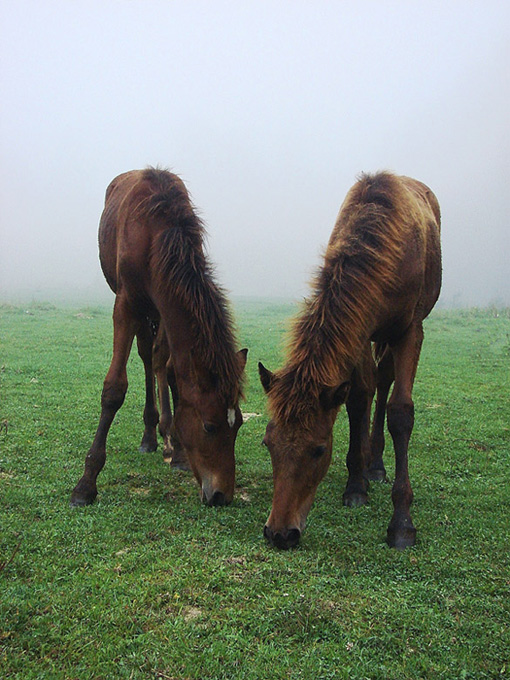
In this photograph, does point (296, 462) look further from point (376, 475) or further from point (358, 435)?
point (376, 475)

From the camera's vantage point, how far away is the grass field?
8.37 feet

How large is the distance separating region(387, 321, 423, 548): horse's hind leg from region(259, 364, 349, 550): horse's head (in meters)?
0.64

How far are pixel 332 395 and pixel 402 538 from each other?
3.58 feet

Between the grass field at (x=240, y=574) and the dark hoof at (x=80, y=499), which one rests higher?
the grass field at (x=240, y=574)

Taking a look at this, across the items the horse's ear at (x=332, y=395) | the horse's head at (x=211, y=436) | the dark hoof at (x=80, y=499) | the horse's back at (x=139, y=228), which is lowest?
the dark hoof at (x=80, y=499)

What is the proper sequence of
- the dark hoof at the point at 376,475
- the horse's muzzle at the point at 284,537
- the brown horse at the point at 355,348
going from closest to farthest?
the horse's muzzle at the point at 284,537 < the brown horse at the point at 355,348 < the dark hoof at the point at 376,475

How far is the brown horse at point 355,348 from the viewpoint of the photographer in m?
3.79

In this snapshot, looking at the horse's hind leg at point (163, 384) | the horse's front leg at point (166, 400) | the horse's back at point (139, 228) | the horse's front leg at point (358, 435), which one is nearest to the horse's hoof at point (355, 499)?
the horse's front leg at point (358, 435)

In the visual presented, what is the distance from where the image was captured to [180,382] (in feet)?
15.3

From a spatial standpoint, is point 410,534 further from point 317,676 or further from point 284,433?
point 317,676

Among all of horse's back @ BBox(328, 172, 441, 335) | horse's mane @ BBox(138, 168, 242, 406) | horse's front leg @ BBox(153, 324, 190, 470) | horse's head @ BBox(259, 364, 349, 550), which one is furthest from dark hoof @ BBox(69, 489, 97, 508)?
horse's back @ BBox(328, 172, 441, 335)

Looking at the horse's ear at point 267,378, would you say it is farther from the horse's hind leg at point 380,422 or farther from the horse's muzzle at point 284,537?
the horse's hind leg at point 380,422

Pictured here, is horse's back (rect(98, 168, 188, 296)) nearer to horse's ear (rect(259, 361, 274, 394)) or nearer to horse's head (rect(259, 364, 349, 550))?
horse's ear (rect(259, 361, 274, 394))

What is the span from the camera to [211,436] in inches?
174
